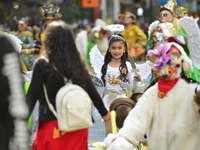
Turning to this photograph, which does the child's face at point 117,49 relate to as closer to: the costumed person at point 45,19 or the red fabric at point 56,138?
the costumed person at point 45,19

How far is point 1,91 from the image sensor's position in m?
3.38

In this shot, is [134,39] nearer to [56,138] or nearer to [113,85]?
[113,85]

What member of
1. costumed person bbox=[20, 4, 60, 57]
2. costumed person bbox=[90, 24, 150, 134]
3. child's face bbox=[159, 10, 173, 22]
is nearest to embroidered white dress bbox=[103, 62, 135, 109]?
costumed person bbox=[90, 24, 150, 134]

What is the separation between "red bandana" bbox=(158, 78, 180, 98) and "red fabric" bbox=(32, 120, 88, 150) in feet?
2.37

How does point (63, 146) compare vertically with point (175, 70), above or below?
below

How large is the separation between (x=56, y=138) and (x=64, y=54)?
0.70 metres

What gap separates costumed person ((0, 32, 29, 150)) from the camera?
3.31 metres

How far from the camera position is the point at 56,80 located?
4.97 meters

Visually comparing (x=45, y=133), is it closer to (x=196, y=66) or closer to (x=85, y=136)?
(x=85, y=136)

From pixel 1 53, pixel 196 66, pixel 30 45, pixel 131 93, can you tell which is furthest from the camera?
pixel 30 45

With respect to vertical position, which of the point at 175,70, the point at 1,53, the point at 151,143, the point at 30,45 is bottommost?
the point at 30,45

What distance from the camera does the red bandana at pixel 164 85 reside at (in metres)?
4.97

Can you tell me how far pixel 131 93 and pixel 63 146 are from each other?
209 centimetres

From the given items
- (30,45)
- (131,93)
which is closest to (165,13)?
(131,93)
